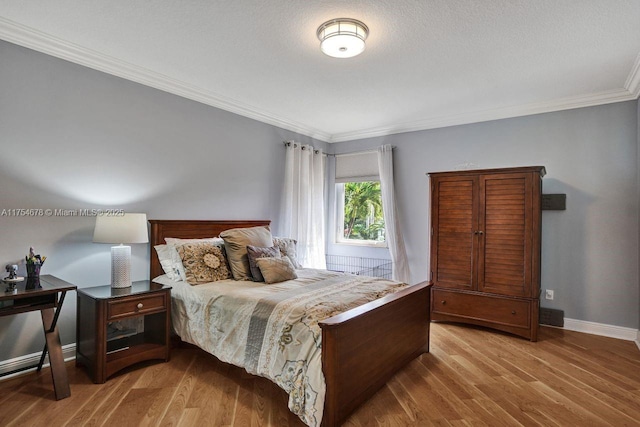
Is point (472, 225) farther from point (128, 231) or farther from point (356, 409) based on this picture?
point (128, 231)

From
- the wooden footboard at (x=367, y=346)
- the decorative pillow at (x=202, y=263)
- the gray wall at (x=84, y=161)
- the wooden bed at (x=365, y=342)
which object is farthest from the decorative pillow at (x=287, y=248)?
the wooden footboard at (x=367, y=346)

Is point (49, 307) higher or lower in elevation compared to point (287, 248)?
lower

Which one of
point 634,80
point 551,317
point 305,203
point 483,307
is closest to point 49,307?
point 305,203

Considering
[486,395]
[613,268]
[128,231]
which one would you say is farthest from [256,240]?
[613,268]

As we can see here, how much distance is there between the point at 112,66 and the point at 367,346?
3.06 meters

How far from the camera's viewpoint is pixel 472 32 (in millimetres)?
2393

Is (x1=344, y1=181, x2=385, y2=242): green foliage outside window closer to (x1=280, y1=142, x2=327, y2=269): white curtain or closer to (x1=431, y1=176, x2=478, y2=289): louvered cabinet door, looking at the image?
(x1=280, y1=142, x2=327, y2=269): white curtain

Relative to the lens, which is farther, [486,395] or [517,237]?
[517,237]

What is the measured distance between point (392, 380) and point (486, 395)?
0.63m

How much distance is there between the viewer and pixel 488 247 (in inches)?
143

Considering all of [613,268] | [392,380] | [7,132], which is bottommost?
[392,380]

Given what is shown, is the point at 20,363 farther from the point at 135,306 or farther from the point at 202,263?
the point at 202,263

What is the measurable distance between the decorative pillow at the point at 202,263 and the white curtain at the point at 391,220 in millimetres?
2447

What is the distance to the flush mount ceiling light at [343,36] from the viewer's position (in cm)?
229
